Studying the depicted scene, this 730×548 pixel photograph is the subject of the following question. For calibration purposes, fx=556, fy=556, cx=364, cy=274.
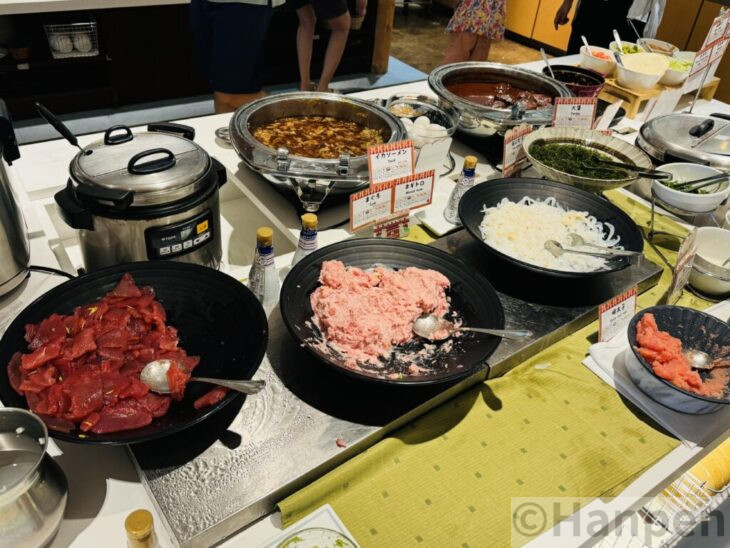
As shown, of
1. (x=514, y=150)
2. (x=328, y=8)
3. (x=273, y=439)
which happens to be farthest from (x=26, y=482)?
(x=328, y=8)

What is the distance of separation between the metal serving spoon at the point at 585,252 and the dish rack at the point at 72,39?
144 inches

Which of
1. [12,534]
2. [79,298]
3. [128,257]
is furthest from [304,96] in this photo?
[12,534]

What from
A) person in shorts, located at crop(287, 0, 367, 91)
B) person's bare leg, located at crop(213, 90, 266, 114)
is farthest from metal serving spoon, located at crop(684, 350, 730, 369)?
person in shorts, located at crop(287, 0, 367, 91)

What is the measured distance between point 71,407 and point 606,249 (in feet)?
4.66

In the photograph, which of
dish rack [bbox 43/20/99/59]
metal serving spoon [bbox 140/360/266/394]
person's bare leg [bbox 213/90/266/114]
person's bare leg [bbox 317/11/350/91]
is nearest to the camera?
metal serving spoon [bbox 140/360/266/394]

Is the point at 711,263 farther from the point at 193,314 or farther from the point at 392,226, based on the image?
the point at 193,314

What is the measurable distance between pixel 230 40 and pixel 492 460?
268cm

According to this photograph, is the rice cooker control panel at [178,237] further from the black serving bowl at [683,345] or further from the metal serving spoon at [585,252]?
the black serving bowl at [683,345]

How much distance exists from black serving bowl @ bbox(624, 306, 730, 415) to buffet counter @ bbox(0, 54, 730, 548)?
0.35 ft

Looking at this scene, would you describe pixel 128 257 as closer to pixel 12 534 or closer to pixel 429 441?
pixel 12 534

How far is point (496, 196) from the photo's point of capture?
1.83 m

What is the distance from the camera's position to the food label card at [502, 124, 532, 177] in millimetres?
2023

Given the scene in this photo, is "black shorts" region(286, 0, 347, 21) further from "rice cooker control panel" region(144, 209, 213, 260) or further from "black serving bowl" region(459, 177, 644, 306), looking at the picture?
"rice cooker control panel" region(144, 209, 213, 260)

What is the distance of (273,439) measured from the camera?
117 cm
